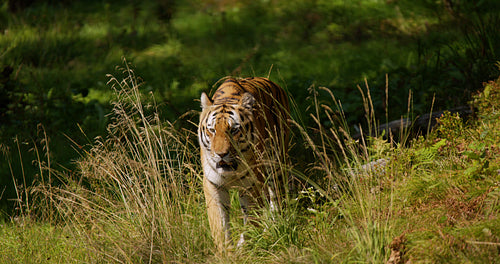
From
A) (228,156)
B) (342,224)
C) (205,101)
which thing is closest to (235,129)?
(228,156)

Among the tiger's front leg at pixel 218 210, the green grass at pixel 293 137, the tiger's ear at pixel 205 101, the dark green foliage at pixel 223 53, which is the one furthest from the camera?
the dark green foliage at pixel 223 53

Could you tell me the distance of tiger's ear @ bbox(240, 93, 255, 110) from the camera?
4.16 m

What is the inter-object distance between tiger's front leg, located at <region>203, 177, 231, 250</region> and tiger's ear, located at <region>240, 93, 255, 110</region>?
63cm

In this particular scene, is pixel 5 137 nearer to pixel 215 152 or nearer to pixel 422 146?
pixel 215 152

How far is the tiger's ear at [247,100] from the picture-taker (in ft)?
13.6

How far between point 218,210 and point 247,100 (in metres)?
0.85

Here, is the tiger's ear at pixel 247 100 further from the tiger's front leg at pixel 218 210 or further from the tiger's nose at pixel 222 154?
the tiger's front leg at pixel 218 210

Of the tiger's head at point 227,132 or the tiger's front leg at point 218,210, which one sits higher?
the tiger's head at point 227,132

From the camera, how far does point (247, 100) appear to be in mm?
4168

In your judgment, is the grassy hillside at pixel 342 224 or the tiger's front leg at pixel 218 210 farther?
the tiger's front leg at pixel 218 210

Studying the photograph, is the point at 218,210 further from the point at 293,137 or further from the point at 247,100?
A: the point at 293,137

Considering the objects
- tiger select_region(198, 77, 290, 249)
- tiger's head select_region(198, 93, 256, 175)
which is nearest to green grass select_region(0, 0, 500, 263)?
tiger select_region(198, 77, 290, 249)

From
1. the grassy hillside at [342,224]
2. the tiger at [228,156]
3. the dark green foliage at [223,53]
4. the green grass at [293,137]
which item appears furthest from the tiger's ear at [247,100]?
the dark green foliage at [223,53]

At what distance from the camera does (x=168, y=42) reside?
408 inches
